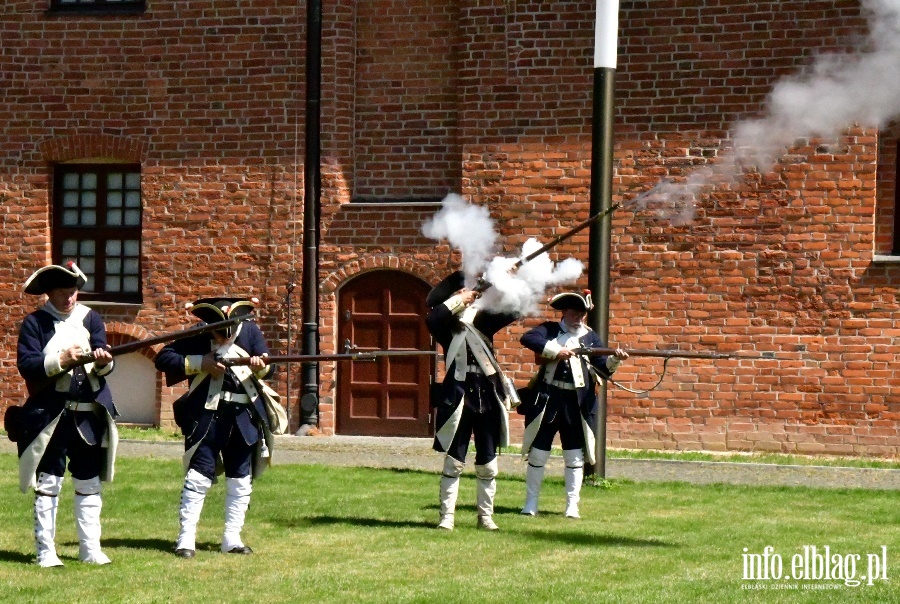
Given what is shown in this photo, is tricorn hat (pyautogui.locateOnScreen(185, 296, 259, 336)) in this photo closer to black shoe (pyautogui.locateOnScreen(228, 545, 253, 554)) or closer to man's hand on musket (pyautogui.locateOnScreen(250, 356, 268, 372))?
man's hand on musket (pyautogui.locateOnScreen(250, 356, 268, 372))

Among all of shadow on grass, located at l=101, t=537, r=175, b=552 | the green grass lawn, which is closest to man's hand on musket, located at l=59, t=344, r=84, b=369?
the green grass lawn

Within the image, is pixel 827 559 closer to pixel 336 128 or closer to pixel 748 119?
pixel 748 119

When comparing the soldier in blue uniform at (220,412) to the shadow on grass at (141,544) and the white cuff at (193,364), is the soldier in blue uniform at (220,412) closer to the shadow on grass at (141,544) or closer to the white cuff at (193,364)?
the white cuff at (193,364)

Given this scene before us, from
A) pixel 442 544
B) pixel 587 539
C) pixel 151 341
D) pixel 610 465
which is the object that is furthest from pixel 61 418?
pixel 610 465

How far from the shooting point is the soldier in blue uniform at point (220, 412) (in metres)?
9.73

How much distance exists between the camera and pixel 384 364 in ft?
63.4

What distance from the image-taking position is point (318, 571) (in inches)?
354

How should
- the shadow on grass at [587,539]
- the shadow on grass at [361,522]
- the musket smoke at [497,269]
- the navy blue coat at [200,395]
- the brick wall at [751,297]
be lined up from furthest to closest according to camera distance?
→ the brick wall at [751,297], the shadow on grass at [361,522], the musket smoke at [497,269], the shadow on grass at [587,539], the navy blue coat at [200,395]

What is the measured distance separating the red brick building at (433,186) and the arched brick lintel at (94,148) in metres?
0.03

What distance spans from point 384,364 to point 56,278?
10225 millimetres

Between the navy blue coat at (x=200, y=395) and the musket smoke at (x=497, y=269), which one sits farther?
the musket smoke at (x=497, y=269)

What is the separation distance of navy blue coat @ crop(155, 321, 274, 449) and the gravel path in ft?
19.1

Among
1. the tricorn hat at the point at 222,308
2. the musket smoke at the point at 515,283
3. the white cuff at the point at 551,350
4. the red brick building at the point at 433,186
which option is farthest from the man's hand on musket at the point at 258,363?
the red brick building at the point at 433,186

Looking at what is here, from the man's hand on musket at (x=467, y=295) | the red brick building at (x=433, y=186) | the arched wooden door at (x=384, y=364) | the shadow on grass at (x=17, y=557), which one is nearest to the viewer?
the shadow on grass at (x=17, y=557)
